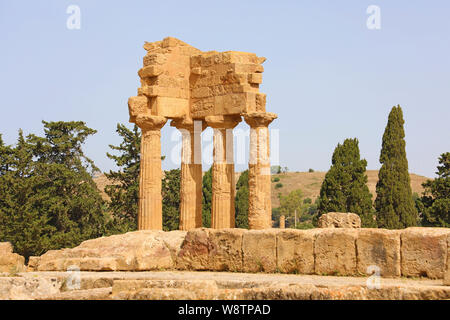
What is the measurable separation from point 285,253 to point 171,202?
109 feet

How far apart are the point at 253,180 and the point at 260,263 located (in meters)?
11.6

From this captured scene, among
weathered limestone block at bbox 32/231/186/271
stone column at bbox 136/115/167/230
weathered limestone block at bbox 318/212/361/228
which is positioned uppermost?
stone column at bbox 136/115/167/230

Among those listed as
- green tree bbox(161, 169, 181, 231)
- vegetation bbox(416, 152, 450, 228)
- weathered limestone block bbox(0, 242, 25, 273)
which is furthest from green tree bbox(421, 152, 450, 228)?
weathered limestone block bbox(0, 242, 25, 273)

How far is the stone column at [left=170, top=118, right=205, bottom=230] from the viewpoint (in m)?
32.9

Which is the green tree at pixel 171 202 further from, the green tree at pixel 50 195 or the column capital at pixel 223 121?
the column capital at pixel 223 121

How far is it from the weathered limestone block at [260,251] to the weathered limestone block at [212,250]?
0.21 metres

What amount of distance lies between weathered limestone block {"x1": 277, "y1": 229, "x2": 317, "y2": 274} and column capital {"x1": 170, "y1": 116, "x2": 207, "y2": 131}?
47.4 feet

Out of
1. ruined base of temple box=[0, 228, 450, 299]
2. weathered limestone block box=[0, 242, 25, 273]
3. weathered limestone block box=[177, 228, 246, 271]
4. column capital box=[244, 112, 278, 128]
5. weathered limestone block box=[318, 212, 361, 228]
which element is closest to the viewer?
ruined base of temple box=[0, 228, 450, 299]

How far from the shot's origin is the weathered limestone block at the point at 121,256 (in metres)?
21.1

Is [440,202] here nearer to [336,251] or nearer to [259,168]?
[259,168]

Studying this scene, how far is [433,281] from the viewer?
16.7 m

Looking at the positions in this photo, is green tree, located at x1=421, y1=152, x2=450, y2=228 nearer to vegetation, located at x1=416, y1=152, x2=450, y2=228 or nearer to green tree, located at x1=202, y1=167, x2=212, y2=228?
vegetation, located at x1=416, y1=152, x2=450, y2=228

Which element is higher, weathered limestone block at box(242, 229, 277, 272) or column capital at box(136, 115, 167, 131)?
column capital at box(136, 115, 167, 131)
